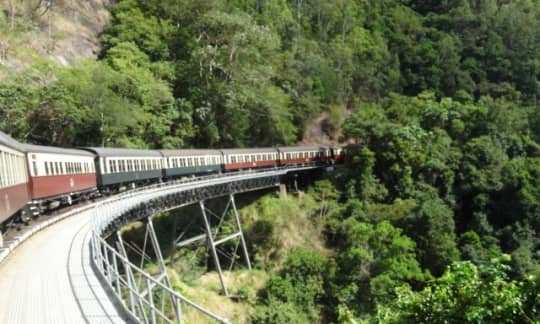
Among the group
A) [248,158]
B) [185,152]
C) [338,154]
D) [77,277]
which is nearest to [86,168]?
[185,152]

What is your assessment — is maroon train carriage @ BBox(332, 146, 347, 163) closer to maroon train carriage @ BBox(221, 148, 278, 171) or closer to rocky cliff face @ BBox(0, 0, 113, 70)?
maroon train carriage @ BBox(221, 148, 278, 171)

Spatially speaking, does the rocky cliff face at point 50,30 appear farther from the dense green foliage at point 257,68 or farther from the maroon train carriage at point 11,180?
the maroon train carriage at point 11,180

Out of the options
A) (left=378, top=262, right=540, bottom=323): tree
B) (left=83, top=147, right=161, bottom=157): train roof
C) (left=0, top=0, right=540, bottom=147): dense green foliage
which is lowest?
(left=378, top=262, right=540, bottom=323): tree

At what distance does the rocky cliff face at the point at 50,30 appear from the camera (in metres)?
31.8

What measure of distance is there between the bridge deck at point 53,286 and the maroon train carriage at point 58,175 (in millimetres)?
4000

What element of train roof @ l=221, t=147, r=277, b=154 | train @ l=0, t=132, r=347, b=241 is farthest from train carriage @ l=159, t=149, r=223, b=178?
train roof @ l=221, t=147, r=277, b=154

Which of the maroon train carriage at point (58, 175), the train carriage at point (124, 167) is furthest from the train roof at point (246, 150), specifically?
the maroon train carriage at point (58, 175)

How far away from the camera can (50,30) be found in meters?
37.8

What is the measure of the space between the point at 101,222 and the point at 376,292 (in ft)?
47.4

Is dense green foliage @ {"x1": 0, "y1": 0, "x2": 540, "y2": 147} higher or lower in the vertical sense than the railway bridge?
higher

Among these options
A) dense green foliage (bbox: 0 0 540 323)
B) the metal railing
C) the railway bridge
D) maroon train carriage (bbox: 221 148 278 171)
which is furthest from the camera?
maroon train carriage (bbox: 221 148 278 171)

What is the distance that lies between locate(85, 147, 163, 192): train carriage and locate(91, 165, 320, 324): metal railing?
1395 mm

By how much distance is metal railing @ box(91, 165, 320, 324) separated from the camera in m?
5.41

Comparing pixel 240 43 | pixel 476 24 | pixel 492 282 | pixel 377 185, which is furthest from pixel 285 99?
pixel 476 24
